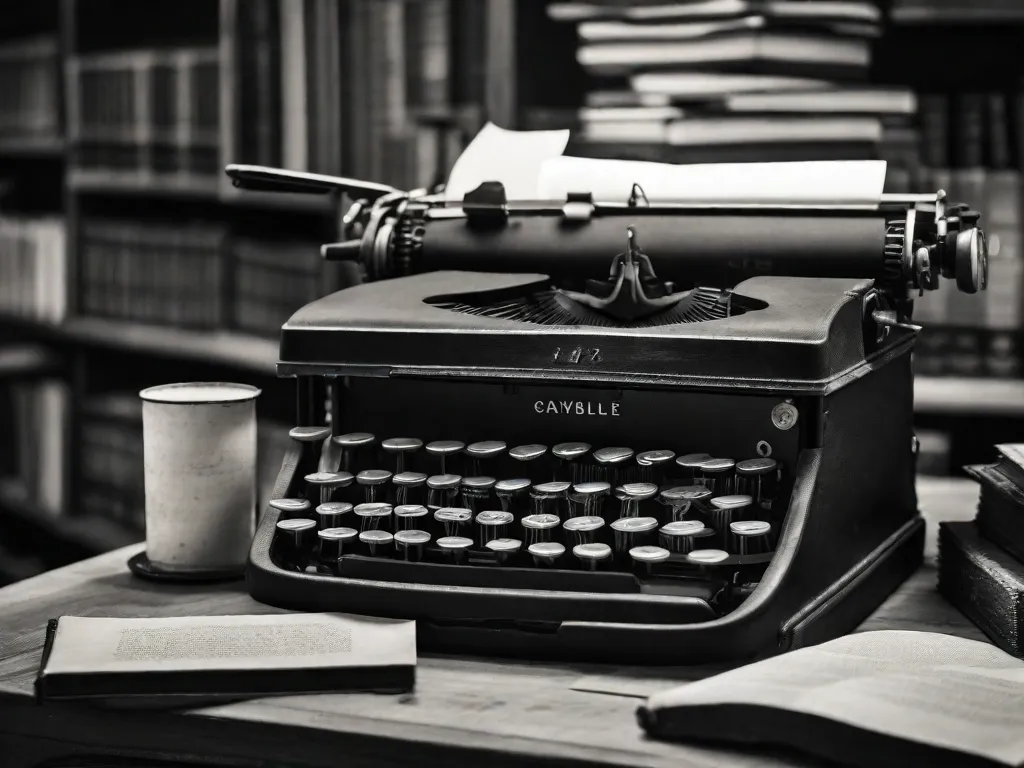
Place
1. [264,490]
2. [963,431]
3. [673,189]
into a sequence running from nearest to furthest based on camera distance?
[673,189]
[963,431]
[264,490]

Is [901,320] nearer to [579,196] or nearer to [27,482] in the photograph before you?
[579,196]

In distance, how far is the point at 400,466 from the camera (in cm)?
126

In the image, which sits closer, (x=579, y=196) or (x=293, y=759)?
(x=293, y=759)

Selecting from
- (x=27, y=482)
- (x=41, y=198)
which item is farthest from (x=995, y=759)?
(x=41, y=198)

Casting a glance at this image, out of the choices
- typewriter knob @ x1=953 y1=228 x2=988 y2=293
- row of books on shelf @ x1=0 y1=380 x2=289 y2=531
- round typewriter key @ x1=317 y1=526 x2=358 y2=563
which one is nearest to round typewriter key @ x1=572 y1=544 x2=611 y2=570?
round typewriter key @ x1=317 y1=526 x2=358 y2=563

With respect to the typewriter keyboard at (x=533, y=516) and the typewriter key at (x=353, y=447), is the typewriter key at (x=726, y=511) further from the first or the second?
the typewriter key at (x=353, y=447)

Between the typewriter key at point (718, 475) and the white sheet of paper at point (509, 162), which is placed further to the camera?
the white sheet of paper at point (509, 162)

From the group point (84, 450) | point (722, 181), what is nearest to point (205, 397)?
point (722, 181)

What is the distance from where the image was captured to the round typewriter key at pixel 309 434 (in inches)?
50.2

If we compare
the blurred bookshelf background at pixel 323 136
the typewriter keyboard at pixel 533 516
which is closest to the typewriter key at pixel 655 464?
the typewriter keyboard at pixel 533 516

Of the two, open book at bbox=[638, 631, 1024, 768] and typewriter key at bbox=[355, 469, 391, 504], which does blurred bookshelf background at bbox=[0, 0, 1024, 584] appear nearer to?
typewriter key at bbox=[355, 469, 391, 504]

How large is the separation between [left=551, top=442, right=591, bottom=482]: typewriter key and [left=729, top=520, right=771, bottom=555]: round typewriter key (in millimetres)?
147

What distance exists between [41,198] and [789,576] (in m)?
3.68

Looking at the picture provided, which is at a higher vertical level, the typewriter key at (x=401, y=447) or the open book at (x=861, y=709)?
the typewriter key at (x=401, y=447)
